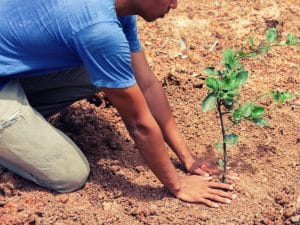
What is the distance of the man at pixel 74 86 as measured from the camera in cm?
180

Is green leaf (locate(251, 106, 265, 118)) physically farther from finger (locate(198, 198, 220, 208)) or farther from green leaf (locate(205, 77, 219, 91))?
finger (locate(198, 198, 220, 208))

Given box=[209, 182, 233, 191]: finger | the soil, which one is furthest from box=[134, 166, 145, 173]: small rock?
box=[209, 182, 233, 191]: finger

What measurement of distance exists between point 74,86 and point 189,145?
0.62 meters

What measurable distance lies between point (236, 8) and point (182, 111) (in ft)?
3.46

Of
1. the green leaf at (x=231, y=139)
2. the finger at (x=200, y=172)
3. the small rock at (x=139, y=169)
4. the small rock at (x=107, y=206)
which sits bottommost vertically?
the small rock at (x=107, y=206)

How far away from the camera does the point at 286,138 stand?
2568 millimetres

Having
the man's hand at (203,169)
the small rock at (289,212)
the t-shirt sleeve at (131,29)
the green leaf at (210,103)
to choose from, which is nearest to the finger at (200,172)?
the man's hand at (203,169)

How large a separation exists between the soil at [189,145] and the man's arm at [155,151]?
0.05 metres

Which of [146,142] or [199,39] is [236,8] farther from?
[146,142]

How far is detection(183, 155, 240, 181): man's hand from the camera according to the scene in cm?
236

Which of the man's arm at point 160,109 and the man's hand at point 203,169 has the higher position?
the man's arm at point 160,109

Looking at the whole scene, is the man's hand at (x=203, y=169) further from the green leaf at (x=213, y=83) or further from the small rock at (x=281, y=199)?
the green leaf at (x=213, y=83)

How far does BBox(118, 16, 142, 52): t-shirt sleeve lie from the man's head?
0.15 m

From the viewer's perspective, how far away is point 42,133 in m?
2.21
